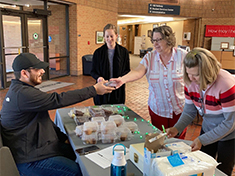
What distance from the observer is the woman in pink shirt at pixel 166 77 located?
236cm

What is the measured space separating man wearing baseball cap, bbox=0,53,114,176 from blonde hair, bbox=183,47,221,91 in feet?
3.50

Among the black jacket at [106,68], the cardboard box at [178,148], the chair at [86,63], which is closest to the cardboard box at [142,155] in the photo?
the cardboard box at [178,148]

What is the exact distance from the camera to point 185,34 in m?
16.4

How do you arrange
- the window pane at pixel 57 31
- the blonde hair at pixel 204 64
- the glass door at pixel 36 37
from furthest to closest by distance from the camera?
1. the window pane at pixel 57 31
2. the glass door at pixel 36 37
3. the blonde hair at pixel 204 64

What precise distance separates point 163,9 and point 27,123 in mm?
13674

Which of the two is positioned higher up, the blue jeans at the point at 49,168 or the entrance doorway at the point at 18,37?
the entrance doorway at the point at 18,37

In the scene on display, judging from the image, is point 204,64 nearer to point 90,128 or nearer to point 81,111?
point 90,128

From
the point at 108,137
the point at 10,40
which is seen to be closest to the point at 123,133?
the point at 108,137

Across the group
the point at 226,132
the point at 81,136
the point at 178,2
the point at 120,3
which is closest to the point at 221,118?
the point at 226,132

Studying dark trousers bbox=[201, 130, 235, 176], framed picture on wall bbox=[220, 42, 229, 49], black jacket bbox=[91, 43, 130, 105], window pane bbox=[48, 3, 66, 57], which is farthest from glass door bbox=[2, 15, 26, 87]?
framed picture on wall bbox=[220, 42, 229, 49]

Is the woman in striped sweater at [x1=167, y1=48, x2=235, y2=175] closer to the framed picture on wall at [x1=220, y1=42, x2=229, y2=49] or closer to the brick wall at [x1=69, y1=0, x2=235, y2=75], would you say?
the brick wall at [x1=69, y1=0, x2=235, y2=75]

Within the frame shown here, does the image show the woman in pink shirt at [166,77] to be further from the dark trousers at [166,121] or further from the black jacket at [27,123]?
the black jacket at [27,123]

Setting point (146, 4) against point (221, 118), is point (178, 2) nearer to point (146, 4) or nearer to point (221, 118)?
point (146, 4)

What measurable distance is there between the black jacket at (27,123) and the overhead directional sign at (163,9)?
13.1 meters
